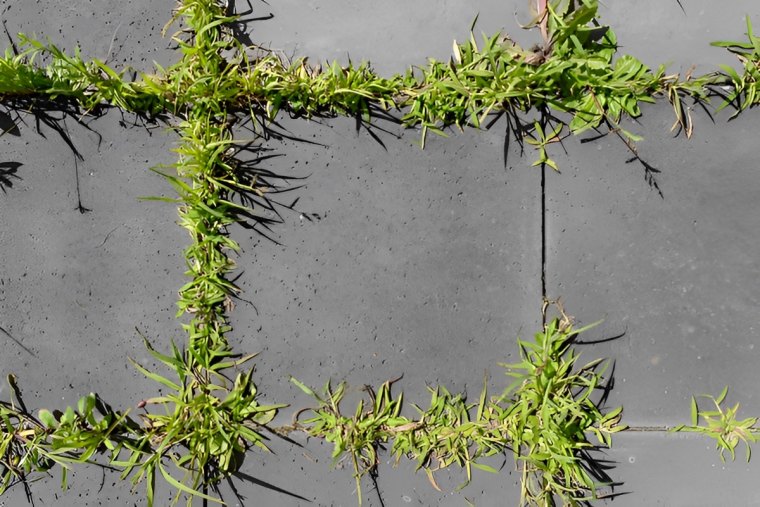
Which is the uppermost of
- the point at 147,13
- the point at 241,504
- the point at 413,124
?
the point at 147,13

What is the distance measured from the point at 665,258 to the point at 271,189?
1.34 m

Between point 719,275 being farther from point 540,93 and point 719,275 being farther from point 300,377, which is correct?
point 300,377

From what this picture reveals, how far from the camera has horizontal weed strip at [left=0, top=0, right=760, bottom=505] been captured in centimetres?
176

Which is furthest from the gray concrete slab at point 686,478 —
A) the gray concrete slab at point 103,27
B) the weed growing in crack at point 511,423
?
the gray concrete slab at point 103,27

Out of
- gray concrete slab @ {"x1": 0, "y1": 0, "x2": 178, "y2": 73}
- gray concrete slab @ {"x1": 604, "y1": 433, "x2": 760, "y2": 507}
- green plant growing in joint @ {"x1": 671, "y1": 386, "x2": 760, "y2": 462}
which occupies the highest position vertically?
gray concrete slab @ {"x1": 0, "y1": 0, "x2": 178, "y2": 73}

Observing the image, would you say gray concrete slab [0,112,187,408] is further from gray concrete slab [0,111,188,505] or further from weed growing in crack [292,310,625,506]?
weed growing in crack [292,310,625,506]

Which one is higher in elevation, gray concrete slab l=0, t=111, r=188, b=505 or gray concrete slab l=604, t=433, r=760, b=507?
gray concrete slab l=0, t=111, r=188, b=505

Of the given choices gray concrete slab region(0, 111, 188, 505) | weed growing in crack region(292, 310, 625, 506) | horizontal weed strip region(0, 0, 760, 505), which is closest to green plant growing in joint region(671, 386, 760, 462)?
horizontal weed strip region(0, 0, 760, 505)

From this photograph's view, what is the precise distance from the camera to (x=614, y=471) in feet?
5.93

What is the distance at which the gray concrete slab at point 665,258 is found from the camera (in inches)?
70.2

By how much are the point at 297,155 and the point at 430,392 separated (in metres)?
0.92

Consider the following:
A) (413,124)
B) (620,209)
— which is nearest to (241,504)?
(413,124)

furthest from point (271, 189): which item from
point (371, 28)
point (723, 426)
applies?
point (723, 426)

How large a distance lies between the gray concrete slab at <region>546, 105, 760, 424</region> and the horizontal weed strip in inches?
3.3
